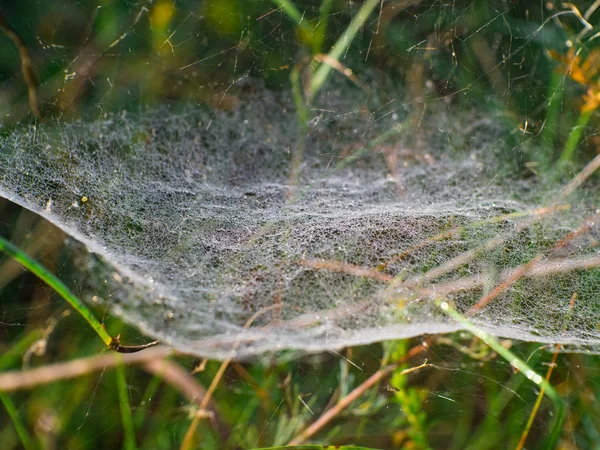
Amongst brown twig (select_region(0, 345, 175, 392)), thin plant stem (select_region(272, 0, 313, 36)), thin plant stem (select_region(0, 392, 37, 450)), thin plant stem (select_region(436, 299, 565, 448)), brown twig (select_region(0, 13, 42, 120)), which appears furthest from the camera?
thin plant stem (select_region(272, 0, 313, 36))

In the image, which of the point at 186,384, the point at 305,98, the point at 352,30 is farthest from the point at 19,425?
the point at 352,30

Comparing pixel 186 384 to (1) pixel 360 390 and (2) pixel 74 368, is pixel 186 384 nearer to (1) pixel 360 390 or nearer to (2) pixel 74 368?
(2) pixel 74 368

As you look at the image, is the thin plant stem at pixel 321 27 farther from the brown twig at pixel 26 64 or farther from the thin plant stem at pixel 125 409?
the thin plant stem at pixel 125 409

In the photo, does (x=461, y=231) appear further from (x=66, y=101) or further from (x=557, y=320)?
(x=66, y=101)

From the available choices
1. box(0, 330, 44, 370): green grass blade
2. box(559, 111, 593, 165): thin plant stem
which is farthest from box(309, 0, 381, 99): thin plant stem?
box(0, 330, 44, 370): green grass blade

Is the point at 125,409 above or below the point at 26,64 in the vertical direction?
below

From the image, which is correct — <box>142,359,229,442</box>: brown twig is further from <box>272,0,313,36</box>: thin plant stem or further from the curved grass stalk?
<box>272,0,313,36</box>: thin plant stem
